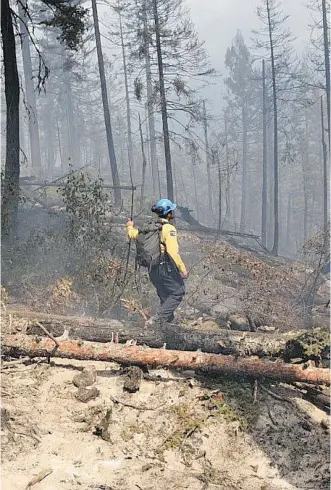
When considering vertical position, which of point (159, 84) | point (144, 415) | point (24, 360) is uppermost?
point (159, 84)

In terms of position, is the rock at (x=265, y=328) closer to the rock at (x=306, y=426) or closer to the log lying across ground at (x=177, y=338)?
the log lying across ground at (x=177, y=338)

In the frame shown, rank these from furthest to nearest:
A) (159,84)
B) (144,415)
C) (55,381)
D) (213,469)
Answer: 1. (159,84)
2. (55,381)
3. (144,415)
4. (213,469)

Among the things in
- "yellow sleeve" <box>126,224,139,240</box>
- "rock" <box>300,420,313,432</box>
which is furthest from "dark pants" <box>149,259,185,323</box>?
"rock" <box>300,420,313,432</box>

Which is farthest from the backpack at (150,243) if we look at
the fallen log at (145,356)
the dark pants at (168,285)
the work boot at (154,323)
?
the fallen log at (145,356)

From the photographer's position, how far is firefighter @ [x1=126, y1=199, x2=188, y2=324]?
22.4 ft

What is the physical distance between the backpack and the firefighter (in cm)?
5

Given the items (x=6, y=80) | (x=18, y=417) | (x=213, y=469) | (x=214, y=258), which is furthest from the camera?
(x=214, y=258)

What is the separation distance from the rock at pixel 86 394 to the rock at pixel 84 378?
0.37 feet

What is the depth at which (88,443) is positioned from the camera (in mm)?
4379

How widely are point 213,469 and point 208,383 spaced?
1219 millimetres

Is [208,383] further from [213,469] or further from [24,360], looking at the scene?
[24,360]

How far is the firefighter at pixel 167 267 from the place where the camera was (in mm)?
6816

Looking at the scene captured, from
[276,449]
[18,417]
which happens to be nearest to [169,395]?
[276,449]

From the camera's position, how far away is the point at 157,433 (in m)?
4.64
